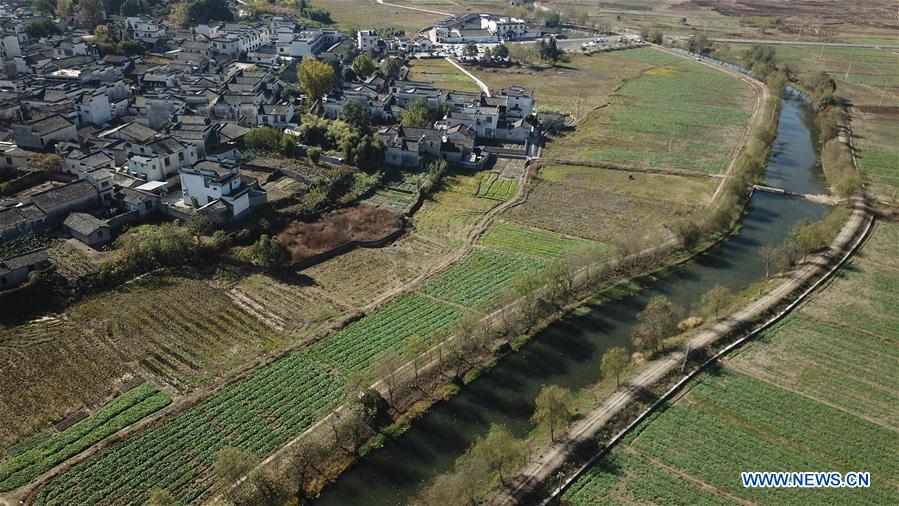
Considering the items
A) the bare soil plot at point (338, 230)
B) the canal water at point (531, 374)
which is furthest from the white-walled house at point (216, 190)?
the canal water at point (531, 374)

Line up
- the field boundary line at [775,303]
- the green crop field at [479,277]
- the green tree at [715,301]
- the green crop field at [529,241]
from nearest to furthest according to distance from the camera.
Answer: the field boundary line at [775,303] < the green tree at [715,301] < the green crop field at [479,277] < the green crop field at [529,241]

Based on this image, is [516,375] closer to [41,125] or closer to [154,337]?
[154,337]

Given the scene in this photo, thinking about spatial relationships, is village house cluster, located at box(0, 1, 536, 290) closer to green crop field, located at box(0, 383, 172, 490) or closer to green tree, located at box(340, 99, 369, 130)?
green tree, located at box(340, 99, 369, 130)

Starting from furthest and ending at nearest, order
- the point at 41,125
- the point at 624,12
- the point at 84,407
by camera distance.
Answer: the point at 624,12 < the point at 41,125 < the point at 84,407

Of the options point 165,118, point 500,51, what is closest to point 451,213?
point 165,118

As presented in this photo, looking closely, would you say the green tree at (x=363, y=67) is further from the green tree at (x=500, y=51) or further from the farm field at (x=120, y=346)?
the farm field at (x=120, y=346)

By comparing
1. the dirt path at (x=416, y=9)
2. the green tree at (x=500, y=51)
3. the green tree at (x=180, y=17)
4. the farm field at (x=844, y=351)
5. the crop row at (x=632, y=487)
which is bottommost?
the crop row at (x=632, y=487)

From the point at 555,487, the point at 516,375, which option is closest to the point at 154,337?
the point at 516,375
